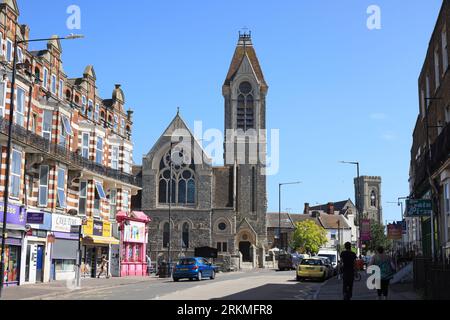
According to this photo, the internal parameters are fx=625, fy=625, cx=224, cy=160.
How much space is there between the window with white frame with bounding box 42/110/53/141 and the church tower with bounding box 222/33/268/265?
43836 millimetres

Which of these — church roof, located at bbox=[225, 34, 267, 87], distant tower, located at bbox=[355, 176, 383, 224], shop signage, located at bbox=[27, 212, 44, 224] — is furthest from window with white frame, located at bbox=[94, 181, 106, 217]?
distant tower, located at bbox=[355, 176, 383, 224]

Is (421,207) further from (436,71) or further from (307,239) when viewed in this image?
(307,239)

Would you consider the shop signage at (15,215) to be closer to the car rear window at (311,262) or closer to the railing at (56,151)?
the railing at (56,151)

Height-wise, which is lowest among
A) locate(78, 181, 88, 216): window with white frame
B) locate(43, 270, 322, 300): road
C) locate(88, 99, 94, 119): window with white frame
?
locate(43, 270, 322, 300): road

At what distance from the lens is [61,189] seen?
36125mm

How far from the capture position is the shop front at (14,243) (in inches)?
1161

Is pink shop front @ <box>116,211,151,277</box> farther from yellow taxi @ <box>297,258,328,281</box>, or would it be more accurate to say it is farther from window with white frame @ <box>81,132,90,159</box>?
yellow taxi @ <box>297,258,328,281</box>

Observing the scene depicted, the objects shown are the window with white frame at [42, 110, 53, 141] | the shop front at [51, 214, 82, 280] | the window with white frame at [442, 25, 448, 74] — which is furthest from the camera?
the shop front at [51, 214, 82, 280]

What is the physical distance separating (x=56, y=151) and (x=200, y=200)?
4055 centimetres

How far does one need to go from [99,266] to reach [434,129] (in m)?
24.8

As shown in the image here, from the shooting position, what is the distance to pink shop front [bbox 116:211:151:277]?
46.0 m
